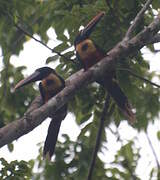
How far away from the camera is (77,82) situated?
14.3 ft

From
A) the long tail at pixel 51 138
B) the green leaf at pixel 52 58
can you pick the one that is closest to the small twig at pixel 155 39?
the green leaf at pixel 52 58

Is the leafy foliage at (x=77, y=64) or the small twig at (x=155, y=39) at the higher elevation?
the leafy foliage at (x=77, y=64)

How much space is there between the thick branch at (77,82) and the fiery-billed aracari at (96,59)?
0.67 metres

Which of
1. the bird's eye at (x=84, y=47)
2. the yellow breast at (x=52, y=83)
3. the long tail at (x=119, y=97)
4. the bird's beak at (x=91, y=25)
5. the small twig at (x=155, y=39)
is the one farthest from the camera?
the yellow breast at (x=52, y=83)

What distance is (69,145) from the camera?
595 centimetres

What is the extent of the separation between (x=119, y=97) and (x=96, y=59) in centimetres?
54

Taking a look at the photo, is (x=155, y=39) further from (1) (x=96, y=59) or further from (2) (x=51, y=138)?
(2) (x=51, y=138)

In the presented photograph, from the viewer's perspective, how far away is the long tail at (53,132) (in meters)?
5.48

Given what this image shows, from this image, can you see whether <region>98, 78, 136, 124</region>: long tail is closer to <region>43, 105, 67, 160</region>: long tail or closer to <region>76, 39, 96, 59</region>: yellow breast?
<region>76, 39, 96, 59</region>: yellow breast

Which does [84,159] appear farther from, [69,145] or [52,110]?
[52,110]

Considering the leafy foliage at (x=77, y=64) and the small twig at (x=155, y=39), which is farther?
the leafy foliage at (x=77, y=64)

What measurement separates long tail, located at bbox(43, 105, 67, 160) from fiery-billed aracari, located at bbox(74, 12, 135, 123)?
651mm

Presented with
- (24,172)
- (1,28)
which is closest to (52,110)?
(24,172)

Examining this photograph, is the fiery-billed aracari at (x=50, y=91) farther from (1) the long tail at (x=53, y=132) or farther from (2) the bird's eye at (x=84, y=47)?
(2) the bird's eye at (x=84, y=47)
